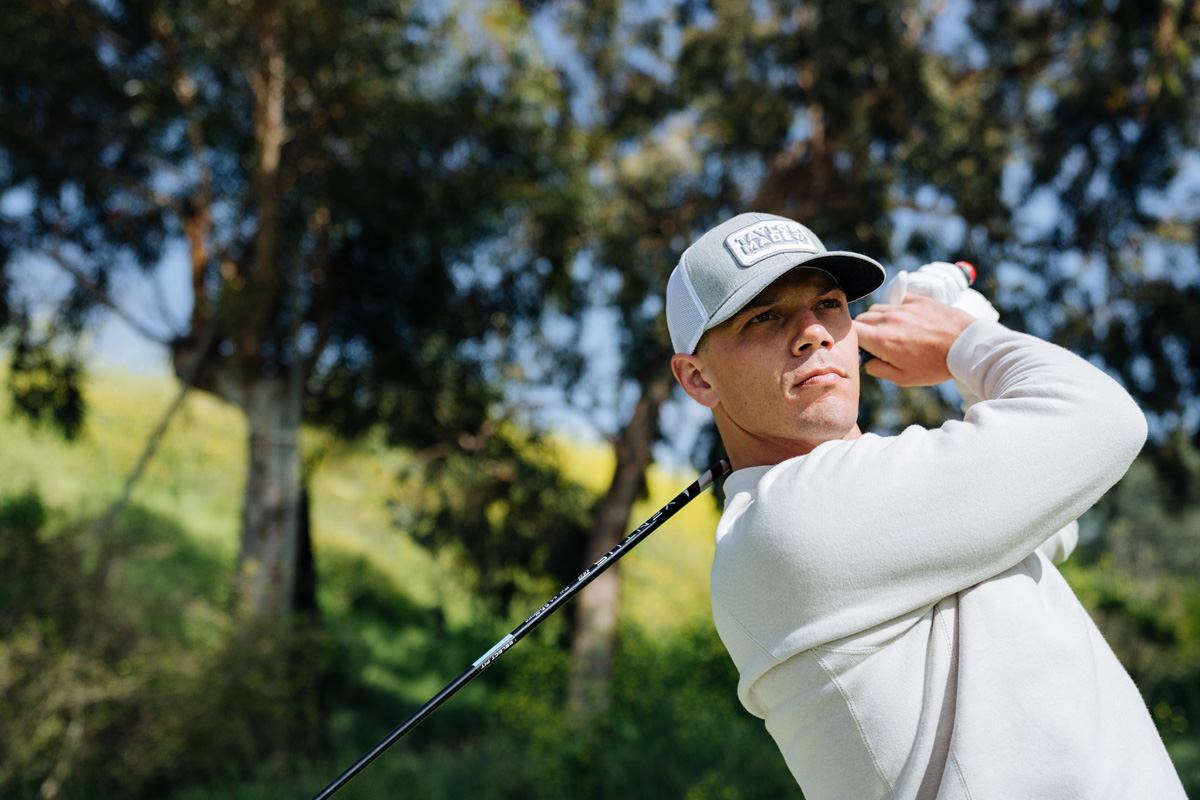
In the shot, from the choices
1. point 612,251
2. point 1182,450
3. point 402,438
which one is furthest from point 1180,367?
point 402,438

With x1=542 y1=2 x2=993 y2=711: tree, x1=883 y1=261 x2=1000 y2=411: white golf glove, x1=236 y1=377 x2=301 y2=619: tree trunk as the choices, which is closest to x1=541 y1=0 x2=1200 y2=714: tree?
x1=542 y1=2 x2=993 y2=711: tree

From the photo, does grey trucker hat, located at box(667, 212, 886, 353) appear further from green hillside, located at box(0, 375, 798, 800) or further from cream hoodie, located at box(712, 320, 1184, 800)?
green hillside, located at box(0, 375, 798, 800)

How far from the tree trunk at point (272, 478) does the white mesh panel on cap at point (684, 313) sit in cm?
806

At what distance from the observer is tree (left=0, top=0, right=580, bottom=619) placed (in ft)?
27.1

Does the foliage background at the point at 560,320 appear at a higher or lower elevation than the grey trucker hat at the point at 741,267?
higher

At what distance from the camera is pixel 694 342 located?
57.2 inches

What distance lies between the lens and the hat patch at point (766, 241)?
1.38m

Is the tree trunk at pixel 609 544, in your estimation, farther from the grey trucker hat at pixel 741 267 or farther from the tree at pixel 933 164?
the grey trucker hat at pixel 741 267

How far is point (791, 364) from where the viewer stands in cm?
139

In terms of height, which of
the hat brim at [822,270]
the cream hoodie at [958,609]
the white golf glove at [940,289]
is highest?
the hat brim at [822,270]

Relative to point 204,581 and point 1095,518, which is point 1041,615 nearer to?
point 1095,518

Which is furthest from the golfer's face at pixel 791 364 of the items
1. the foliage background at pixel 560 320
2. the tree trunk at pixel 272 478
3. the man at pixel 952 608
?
the tree trunk at pixel 272 478

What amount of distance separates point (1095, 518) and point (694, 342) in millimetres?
10084

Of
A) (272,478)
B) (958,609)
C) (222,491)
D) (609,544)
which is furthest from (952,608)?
(222,491)
